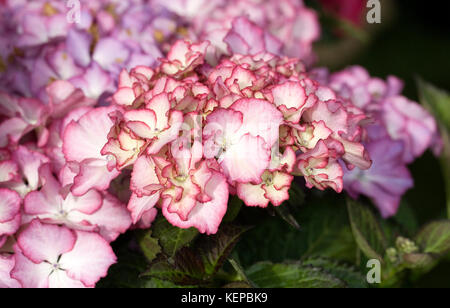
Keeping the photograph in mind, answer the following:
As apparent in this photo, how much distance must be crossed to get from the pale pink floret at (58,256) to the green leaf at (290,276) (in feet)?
0.48

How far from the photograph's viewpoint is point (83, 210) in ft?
1.91

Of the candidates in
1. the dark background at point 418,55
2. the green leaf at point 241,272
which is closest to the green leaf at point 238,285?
the green leaf at point 241,272

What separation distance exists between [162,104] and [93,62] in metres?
0.23

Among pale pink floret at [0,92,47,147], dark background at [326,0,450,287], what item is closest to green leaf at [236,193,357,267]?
pale pink floret at [0,92,47,147]

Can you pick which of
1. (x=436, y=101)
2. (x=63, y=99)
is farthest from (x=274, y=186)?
(x=436, y=101)

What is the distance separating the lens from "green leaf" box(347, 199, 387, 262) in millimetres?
635

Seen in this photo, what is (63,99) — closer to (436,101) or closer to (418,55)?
(436,101)

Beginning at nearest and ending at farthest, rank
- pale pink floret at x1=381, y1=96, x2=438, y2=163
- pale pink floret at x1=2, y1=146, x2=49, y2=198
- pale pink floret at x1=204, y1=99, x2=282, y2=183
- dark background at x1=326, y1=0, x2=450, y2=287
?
pale pink floret at x1=204, y1=99, x2=282, y2=183 < pale pink floret at x1=2, y1=146, x2=49, y2=198 < pale pink floret at x1=381, y1=96, x2=438, y2=163 < dark background at x1=326, y1=0, x2=450, y2=287

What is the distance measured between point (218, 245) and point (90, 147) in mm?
146

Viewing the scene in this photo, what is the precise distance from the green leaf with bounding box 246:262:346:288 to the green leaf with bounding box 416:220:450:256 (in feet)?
0.50

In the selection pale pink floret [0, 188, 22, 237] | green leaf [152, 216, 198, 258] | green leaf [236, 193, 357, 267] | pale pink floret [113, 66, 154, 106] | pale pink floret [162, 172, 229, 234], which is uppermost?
pale pink floret [113, 66, 154, 106]

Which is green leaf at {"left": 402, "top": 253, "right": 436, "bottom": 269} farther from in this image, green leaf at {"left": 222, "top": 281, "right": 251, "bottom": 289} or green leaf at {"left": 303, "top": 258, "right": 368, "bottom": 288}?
green leaf at {"left": 222, "top": 281, "right": 251, "bottom": 289}

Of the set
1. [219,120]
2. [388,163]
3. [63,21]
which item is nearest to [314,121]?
[219,120]
